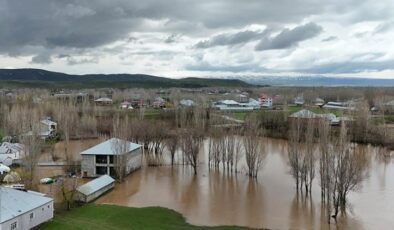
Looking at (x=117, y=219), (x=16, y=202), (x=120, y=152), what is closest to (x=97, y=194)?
(x=120, y=152)

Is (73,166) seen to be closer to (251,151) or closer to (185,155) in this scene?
(185,155)

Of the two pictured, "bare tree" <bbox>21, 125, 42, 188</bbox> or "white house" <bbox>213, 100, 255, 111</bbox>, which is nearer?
"bare tree" <bbox>21, 125, 42, 188</bbox>

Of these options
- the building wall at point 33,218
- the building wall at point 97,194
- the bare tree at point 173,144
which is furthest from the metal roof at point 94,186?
the bare tree at point 173,144

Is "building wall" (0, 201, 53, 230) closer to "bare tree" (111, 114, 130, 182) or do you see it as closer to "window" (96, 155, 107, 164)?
"bare tree" (111, 114, 130, 182)

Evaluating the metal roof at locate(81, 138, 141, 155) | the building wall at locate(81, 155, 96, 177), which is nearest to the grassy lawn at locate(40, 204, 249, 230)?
the building wall at locate(81, 155, 96, 177)

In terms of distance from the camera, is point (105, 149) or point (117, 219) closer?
point (117, 219)

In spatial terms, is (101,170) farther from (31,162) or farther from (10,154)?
(10,154)

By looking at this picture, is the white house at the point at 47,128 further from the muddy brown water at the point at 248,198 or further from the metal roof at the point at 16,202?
the metal roof at the point at 16,202
